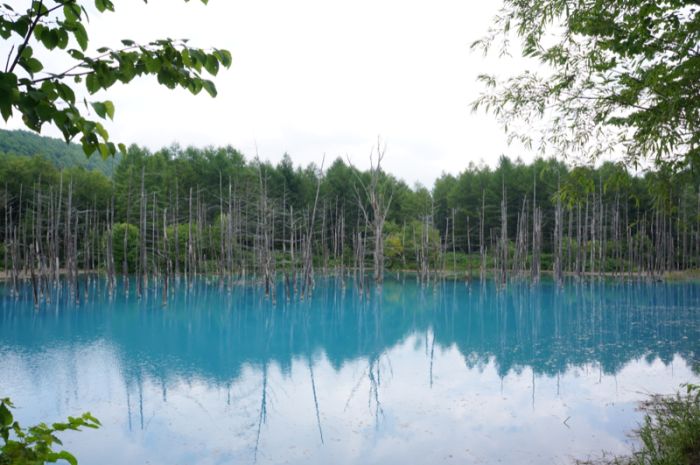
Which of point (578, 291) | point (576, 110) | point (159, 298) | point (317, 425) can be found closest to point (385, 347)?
point (317, 425)

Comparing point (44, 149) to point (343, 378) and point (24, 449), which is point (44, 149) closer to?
point (343, 378)

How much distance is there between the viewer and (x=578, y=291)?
24.5m

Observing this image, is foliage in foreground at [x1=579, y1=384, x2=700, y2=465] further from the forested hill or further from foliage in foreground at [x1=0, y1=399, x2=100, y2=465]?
the forested hill

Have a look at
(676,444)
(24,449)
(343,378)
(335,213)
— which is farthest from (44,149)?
(24,449)

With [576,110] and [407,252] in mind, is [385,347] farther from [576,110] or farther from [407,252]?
[407,252]

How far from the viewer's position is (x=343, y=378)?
975 centimetres

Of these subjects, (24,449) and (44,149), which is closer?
(24,449)

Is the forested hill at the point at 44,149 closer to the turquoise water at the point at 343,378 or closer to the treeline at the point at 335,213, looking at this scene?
the treeline at the point at 335,213

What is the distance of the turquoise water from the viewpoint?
20.9 ft

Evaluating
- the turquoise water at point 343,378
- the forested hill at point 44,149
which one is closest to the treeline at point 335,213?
the forested hill at point 44,149

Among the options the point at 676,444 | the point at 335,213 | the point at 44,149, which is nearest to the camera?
the point at 676,444

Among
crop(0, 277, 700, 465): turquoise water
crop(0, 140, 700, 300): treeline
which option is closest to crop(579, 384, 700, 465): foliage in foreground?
crop(0, 277, 700, 465): turquoise water

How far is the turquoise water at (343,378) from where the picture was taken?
6.38 metres

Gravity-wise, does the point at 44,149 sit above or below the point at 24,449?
above
